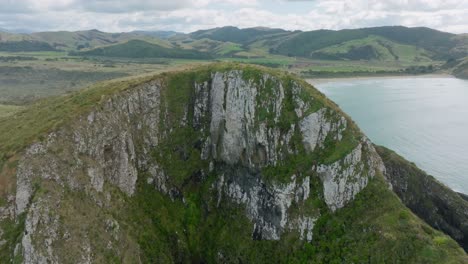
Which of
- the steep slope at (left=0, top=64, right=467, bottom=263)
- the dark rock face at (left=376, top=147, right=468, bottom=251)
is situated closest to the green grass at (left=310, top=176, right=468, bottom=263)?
the steep slope at (left=0, top=64, right=467, bottom=263)

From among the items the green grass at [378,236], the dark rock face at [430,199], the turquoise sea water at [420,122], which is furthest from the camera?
the turquoise sea water at [420,122]

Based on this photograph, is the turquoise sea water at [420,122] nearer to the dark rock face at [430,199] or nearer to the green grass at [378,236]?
the dark rock face at [430,199]

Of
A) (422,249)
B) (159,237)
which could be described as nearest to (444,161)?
(422,249)

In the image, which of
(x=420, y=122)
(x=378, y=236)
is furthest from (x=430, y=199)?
(x=420, y=122)

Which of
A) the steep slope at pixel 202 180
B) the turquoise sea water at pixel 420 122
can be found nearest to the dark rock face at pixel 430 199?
the steep slope at pixel 202 180

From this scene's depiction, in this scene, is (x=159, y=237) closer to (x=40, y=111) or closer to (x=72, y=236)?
(x=72, y=236)

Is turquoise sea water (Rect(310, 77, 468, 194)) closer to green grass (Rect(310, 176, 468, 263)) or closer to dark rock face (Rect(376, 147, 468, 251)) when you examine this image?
dark rock face (Rect(376, 147, 468, 251))
